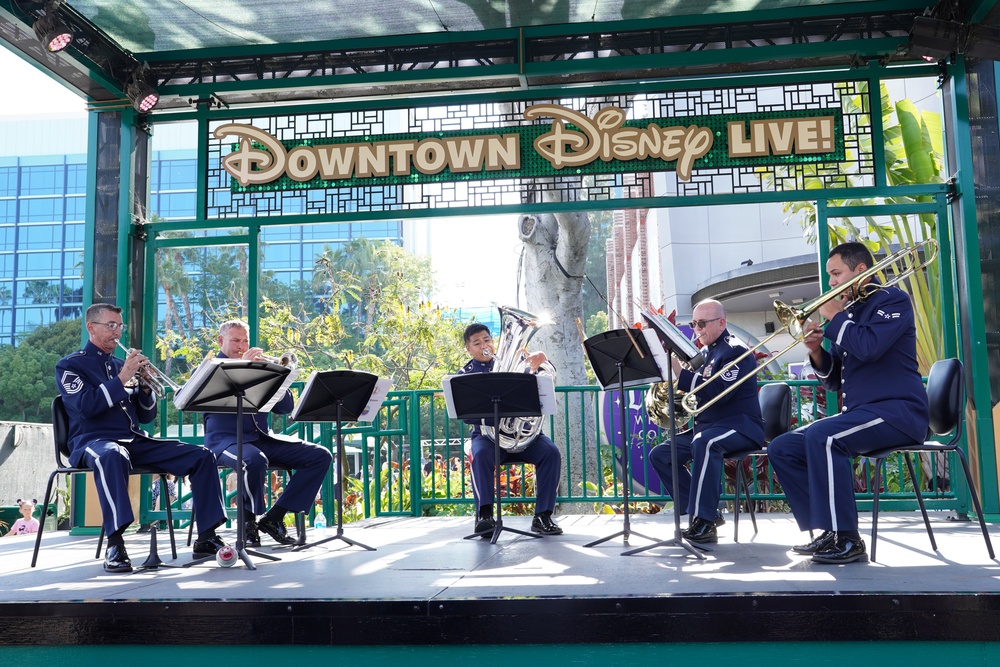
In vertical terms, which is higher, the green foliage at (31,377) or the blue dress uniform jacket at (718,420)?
the green foliage at (31,377)

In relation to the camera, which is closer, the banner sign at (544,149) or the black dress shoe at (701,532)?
the black dress shoe at (701,532)

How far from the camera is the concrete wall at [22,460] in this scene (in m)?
14.9

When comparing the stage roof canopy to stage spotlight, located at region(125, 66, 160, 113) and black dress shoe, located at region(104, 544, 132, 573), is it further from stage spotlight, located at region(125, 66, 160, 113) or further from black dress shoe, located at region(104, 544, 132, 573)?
black dress shoe, located at region(104, 544, 132, 573)

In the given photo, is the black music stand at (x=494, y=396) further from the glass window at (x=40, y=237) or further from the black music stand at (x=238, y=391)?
the glass window at (x=40, y=237)

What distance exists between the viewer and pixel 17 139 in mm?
41562

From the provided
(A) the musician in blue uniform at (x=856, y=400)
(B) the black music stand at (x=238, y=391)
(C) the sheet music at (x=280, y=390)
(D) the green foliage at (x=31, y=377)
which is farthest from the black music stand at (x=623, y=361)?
(D) the green foliage at (x=31, y=377)

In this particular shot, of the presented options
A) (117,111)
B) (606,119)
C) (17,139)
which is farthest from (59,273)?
(606,119)

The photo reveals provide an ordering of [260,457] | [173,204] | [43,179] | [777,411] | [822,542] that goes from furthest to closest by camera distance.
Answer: [173,204]
[43,179]
[777,411]
[260,457]
[822,542]

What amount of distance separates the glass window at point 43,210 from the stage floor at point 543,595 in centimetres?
3847

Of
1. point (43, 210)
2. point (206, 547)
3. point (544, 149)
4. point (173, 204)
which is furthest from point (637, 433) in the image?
point (43, 210)

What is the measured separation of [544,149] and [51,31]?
362cm

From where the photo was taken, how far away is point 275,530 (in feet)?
18.8

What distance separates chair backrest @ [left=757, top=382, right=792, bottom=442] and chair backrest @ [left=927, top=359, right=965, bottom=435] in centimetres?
125

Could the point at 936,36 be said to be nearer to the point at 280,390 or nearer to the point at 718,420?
the point at 718,420
